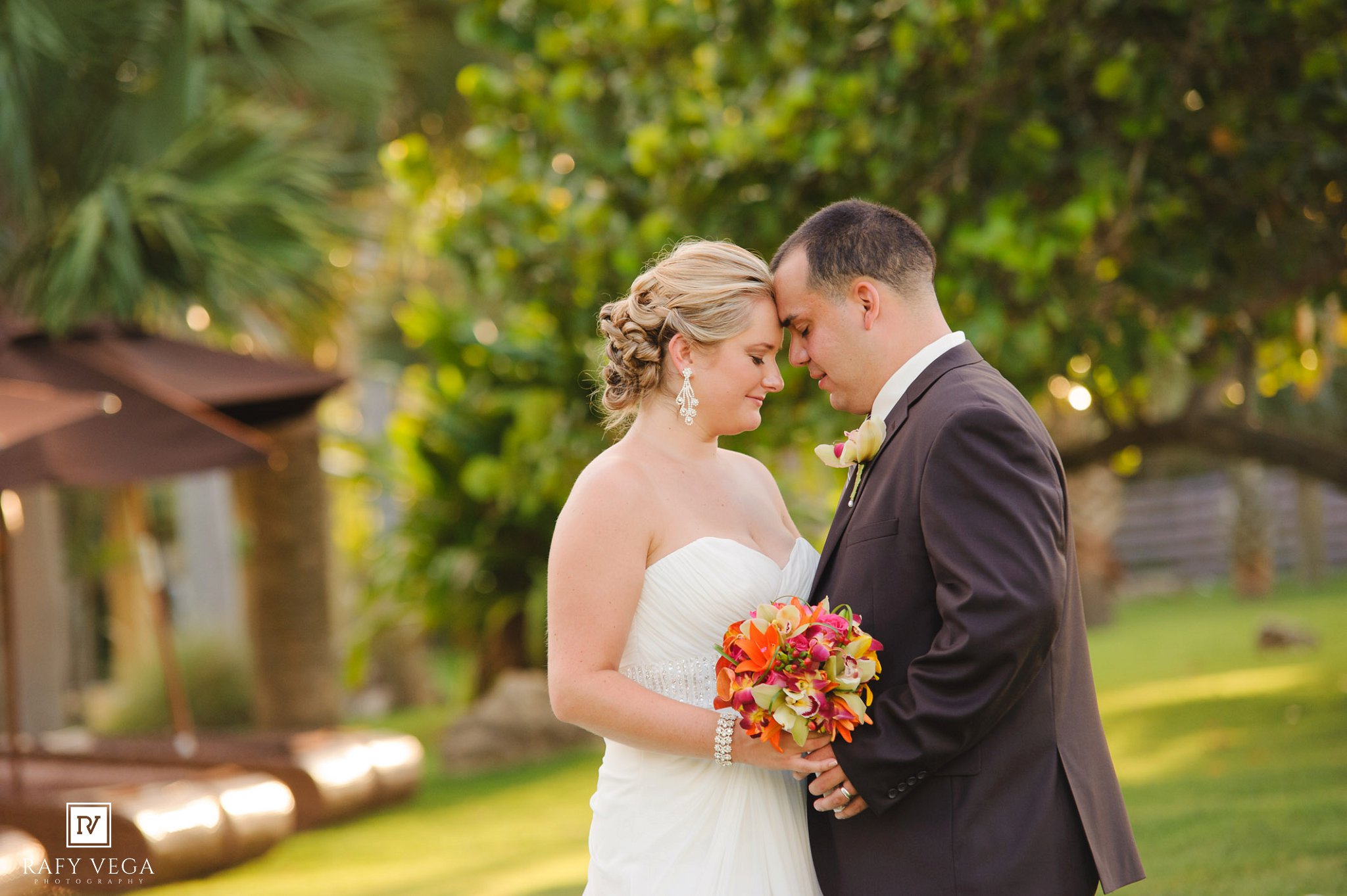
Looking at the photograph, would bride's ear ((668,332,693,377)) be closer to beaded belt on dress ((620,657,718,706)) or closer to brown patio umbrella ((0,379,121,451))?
beaded belt on dress ((620,657,718,706))

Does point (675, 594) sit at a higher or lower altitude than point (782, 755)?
higher

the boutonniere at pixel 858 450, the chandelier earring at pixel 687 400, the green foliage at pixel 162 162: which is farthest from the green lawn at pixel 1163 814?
the green foliage at pixel 162 162

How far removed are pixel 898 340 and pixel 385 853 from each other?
4.85 metres

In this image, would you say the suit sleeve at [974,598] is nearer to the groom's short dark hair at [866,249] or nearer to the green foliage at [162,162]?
the groom's short dark hair at [866,249]

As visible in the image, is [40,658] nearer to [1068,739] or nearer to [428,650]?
[428,650]

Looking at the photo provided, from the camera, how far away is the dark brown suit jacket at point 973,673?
220 cm

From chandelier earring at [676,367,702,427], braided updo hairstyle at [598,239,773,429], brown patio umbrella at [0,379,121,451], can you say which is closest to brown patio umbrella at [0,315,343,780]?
brown patio umbrella at [0,379,121,451]

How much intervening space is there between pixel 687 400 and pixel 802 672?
86 cm

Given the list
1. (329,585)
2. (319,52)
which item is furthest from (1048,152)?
(329,585)

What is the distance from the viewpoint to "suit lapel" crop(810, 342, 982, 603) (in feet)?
8.29

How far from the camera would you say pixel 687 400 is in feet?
9.41

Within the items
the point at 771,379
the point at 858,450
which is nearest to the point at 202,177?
the point at 771,379

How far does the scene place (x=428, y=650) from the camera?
14805 millimetres

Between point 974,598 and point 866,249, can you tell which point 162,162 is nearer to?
point 866,249
